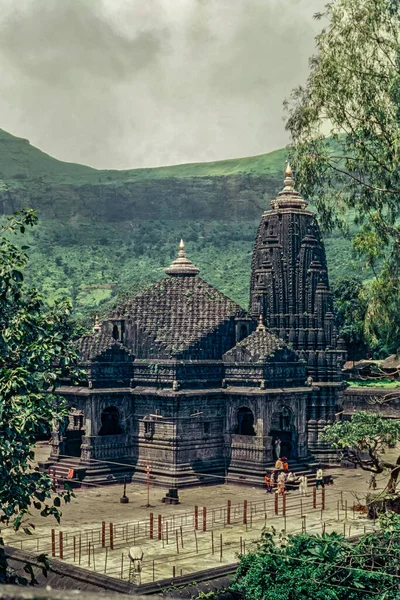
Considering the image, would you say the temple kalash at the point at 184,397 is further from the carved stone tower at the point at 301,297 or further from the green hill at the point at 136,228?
the green hill at the point at 136,228

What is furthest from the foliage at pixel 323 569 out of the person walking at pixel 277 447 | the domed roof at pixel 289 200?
the domed roof at pixel 289 200

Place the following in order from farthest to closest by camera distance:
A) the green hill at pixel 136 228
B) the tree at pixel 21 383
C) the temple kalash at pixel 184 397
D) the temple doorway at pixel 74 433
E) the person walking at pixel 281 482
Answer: the green hill at pixel 136 228
the temple doorway at pixel 74 433
the temple kalash at pixel 184 397
the person walking at pixel 281 482
the tree at pixel 21 383

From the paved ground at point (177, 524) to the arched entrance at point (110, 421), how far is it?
10.3 ft

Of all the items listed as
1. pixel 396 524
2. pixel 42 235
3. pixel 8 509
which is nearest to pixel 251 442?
pixel 396 524

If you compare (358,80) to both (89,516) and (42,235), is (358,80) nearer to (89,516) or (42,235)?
(89,516)

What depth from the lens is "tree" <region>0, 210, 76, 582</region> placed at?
1703 cm

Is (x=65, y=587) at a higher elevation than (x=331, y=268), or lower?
lower

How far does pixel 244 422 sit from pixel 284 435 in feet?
7.17

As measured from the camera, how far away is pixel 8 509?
56.9 ft

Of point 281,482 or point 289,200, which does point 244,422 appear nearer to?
point 281,482

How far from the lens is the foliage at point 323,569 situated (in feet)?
66.6

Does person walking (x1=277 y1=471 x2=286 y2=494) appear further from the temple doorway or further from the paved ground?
the temple doorway

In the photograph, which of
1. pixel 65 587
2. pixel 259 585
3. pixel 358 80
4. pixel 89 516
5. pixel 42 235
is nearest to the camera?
pixel 259 585

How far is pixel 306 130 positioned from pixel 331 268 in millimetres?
99710
